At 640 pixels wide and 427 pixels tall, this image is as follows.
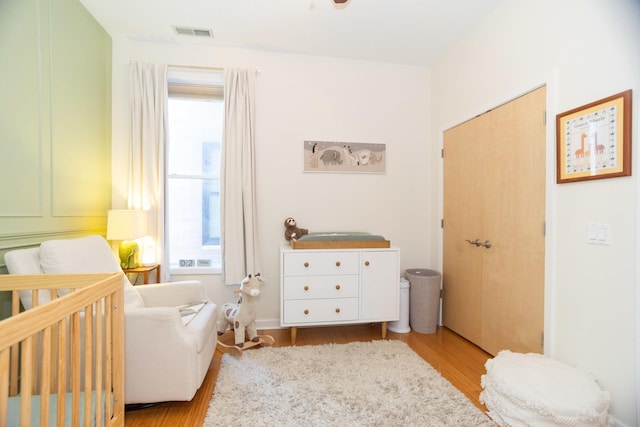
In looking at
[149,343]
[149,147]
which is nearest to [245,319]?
[149,343]

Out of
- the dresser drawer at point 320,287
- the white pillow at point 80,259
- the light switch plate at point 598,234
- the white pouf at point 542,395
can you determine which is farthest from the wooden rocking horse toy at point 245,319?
the light switch plate at point 598,234

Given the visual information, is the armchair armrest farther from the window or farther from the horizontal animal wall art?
the horizontal animal wall art

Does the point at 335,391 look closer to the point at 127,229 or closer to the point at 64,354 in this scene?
the point at 64,354

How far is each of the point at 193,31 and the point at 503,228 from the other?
3.01 m

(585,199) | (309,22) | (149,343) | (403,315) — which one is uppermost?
(309,22)

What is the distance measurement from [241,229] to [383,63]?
2.23 m

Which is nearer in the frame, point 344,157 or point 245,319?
point 245,319

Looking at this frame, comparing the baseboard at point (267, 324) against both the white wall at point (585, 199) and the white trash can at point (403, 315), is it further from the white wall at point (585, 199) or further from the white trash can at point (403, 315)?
the white wall at point (585, 199)

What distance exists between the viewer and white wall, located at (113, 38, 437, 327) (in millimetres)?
2617

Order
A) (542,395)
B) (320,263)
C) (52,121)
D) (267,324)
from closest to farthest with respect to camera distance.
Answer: (542,395)
(52,121)
(320,263)
(267,324)

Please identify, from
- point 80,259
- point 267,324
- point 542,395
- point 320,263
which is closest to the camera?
point 542,395

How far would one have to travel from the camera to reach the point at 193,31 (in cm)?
244

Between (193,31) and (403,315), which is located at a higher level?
(193,31)

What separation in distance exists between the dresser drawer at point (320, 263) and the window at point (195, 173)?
0.84 meters
